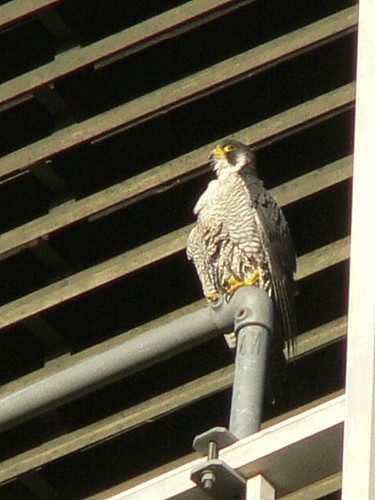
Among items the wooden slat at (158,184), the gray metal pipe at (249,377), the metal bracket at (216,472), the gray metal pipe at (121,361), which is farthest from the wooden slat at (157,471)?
the metal bracket at (216,472)

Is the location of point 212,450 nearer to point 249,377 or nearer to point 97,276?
point 249,377

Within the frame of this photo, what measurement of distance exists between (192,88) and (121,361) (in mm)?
4018

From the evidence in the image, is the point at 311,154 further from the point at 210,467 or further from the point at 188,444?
the point at 210,467

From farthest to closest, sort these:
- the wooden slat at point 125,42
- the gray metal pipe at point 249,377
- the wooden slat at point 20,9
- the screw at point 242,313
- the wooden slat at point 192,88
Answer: the wooden slat at point 20,9 < the wooden slat at point 125,42 < the wooden slat at point 192,88 < the screw at point 242,313 < the gray metal pipe at point 249,377

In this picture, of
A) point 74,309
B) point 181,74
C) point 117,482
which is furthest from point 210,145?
point 117,482

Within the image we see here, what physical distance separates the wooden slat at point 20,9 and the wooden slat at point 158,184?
0.79m

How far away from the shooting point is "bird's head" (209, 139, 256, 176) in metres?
7.70

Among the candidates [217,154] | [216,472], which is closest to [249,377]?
[216,472]

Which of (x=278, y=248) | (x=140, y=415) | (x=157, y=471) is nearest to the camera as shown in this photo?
(x=157, y=471)

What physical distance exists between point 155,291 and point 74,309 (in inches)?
12.0

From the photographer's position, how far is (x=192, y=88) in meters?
7.85

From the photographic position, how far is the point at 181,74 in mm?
8133

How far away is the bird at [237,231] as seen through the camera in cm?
771

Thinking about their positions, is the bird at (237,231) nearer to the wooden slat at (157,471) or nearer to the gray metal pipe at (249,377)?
the wooden slat at (157,471)
